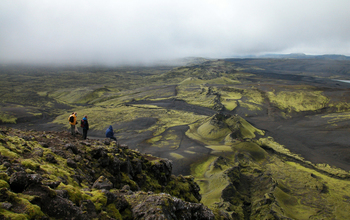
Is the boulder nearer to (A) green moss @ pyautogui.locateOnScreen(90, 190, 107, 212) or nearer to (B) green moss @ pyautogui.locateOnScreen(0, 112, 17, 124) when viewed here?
(A) green moss @ pyautogui.locateOnScreen(90, 190, 107, 212)

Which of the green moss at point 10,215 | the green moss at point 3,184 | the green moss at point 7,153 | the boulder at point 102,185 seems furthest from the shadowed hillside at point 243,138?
the green moss at point 7,153

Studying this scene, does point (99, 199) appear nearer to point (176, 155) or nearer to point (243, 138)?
point (176, 155)

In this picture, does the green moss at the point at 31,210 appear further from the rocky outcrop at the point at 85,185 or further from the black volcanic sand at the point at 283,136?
the black volcanic sand at the point at 283,136

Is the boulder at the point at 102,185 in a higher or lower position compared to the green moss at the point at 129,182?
higher

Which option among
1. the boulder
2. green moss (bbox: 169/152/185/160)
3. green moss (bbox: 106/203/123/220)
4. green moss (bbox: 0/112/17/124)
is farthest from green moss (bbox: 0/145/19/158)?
green moss (bbox: 0/112/17/124)

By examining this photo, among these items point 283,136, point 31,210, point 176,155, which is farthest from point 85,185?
point 283,136

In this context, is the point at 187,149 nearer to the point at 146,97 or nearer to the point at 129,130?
the point at 129,130

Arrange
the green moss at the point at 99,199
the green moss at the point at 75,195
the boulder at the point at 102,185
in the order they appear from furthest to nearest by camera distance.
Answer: the boulder at the point at 102,185, the green moss at the point at 99,199, the green moss at the point at 75,195

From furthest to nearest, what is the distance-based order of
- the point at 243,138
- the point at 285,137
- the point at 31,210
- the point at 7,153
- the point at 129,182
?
1. the point at 285,137
2. the point at 243,138
3. the point at 129,182
4. the point at 7,153
5. the point at 31,210

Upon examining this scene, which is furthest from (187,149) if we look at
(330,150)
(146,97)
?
(146,97)
